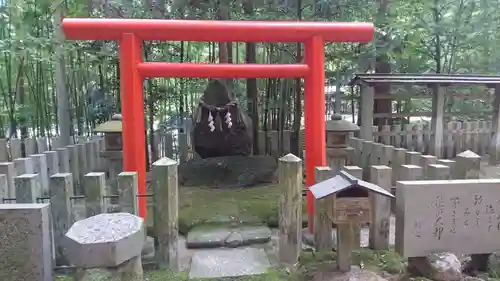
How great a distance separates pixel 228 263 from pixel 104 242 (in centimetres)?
166

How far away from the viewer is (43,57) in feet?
19.7

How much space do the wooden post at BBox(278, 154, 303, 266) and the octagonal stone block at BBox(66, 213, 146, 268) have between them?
1.37 meters

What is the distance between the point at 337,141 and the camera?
18.7 feet

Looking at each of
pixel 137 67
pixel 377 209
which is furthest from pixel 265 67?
pixel 377 209

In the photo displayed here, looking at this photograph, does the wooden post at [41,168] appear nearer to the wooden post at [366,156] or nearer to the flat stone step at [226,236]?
the flat stone step at [226,236]

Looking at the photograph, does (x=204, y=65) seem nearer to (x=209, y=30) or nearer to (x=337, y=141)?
(x=209, y=30)

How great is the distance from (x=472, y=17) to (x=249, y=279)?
864 cm

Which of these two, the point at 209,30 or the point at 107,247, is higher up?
the point at 209,30

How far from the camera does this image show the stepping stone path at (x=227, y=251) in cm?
355

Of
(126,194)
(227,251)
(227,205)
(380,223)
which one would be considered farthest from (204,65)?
(380,223)

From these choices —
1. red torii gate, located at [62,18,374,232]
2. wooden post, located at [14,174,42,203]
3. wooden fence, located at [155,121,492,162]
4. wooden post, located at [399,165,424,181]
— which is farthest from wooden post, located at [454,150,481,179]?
wooden post, located at [14,174,42,203]

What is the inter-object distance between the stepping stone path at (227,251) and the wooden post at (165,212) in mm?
303

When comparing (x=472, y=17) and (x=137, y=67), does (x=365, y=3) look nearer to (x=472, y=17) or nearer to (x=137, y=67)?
(x=472, y=17)

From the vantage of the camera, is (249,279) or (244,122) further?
(244,122)
